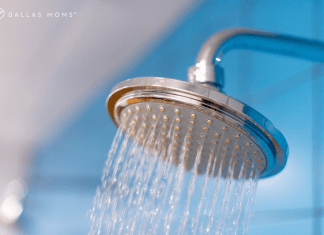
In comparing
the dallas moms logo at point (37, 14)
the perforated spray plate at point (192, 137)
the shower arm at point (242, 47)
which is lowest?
the perforated spray plate at point (192, 137)

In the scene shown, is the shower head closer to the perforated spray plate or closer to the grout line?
the perforated spray plate

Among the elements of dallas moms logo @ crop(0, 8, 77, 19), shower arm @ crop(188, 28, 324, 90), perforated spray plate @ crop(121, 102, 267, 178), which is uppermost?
dallas moms logo @ crop(0, 8, 77, 19)

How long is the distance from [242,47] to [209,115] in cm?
7

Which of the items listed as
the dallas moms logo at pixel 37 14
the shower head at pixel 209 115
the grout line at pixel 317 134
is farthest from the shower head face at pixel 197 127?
the dallas moms logo at pixel 37 14

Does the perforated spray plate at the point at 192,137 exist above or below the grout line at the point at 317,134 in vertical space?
below

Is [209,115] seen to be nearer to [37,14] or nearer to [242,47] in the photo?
[242,47]

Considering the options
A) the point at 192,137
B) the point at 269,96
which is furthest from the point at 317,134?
the point at 192,137

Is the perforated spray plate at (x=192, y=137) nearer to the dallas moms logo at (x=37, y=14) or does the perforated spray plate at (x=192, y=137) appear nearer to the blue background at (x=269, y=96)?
the blue background at (x=269, y=96)

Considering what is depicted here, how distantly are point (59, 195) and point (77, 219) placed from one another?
18cm

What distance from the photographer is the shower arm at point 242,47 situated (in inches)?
12.6

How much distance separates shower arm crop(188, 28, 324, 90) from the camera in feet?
1.05

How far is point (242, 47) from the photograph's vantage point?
0.34 meters

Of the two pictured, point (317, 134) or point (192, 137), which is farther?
point (317, 134)

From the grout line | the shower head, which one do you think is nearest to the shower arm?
the shower head
